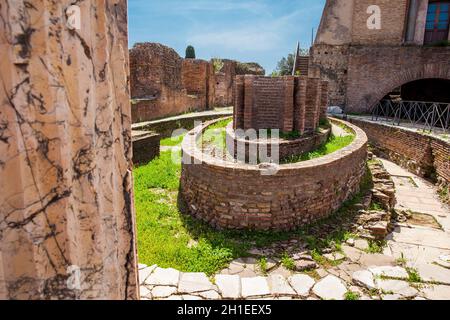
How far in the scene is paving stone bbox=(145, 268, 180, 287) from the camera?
371cm

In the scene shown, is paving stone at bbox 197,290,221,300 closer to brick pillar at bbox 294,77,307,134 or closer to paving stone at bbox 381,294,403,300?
paving stone at bbox 381,294,403,300

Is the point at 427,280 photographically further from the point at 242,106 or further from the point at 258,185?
the point at 242,106

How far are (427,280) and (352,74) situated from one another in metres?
12.9

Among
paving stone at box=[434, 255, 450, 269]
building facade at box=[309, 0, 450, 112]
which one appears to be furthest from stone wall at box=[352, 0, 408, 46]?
paving stone at box=[434, 255, 450, 269]

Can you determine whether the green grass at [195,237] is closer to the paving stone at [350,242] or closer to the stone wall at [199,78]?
the paving stone at [350,242]

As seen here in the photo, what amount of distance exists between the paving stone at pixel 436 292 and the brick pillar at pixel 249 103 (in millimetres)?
4466

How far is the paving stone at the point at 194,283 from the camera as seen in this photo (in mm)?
3639

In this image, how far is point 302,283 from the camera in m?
3.81

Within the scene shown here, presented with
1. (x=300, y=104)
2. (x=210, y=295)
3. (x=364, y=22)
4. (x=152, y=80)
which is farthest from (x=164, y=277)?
(x=364, y=22)

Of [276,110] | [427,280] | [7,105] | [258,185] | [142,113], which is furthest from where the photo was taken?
[142,113]

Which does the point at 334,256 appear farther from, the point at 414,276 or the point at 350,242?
the point at 414,276

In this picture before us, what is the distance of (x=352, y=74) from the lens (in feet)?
49.4

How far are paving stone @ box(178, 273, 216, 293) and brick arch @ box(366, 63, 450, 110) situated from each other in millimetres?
13830
